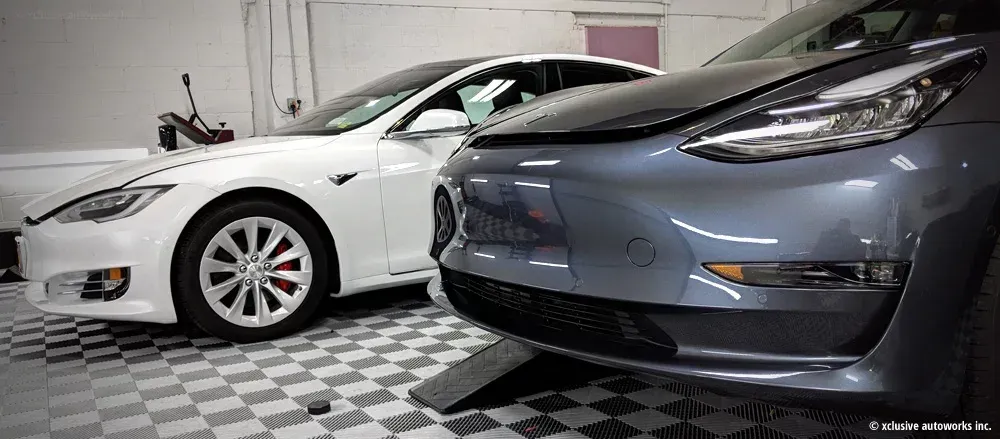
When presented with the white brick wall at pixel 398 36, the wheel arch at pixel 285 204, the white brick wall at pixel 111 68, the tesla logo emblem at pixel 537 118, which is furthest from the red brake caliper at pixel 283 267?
the white brick wall at pixel 398 36

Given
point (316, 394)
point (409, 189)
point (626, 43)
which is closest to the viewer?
point (316, 394)

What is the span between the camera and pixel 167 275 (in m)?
2.82

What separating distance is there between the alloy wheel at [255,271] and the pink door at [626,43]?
5666 mm

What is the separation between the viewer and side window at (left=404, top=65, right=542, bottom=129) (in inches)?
133

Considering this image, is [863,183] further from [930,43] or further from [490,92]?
[490,92]

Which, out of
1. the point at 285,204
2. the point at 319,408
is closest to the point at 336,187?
the point at 285,204

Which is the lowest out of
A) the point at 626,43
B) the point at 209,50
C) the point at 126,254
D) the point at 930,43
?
the point at 126,254

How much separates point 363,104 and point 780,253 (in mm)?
2564

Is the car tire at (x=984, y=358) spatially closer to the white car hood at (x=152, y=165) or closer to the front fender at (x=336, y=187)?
the front fender at (x=336, y=187)

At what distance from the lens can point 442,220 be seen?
2.03 m

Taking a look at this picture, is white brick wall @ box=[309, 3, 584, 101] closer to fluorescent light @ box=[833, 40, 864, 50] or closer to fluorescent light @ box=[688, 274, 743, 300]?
fluorescent light @ box=[833, 40, 864, 50]

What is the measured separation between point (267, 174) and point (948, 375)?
95.8 inches

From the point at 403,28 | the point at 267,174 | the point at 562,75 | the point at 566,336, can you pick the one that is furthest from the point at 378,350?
the point at 403,28

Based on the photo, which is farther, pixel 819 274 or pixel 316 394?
pixel 316 394
